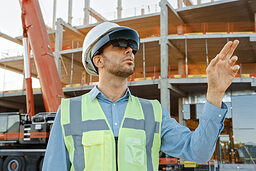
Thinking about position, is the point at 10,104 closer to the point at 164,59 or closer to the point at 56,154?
the point at 164,59

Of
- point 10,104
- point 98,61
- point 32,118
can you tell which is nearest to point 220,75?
point 98,61

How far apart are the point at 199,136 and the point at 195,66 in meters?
18.7

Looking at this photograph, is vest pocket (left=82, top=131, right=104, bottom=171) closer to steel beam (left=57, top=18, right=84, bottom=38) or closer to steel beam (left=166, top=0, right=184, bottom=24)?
steel beam (left=166, top=0, right=184, bottom=24)

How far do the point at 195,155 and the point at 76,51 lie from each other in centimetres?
2159

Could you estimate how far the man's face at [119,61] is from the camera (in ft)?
6.13

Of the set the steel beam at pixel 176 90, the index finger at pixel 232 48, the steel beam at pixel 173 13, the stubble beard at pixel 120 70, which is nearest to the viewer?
the index finger at pixel 232 48

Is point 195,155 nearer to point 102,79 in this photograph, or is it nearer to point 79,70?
point 102,79

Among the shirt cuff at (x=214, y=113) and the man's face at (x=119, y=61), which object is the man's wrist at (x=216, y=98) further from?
the man's face at (x=119, y=61)

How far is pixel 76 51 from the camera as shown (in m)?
22.5

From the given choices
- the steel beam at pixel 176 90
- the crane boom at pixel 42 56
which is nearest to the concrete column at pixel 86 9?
the steel beam at pixel 176 90

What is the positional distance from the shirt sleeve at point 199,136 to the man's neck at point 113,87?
1.24 feet

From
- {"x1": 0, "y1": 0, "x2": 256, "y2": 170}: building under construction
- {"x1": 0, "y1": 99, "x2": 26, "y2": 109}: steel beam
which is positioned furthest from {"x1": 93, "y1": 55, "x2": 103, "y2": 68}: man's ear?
{"x1": 0, "y1": 99, "x2": 26, "y2": 109}: steel beam

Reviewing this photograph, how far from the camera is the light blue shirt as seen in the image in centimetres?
149

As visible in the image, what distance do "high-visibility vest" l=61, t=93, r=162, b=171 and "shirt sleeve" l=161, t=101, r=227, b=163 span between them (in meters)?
0.08
